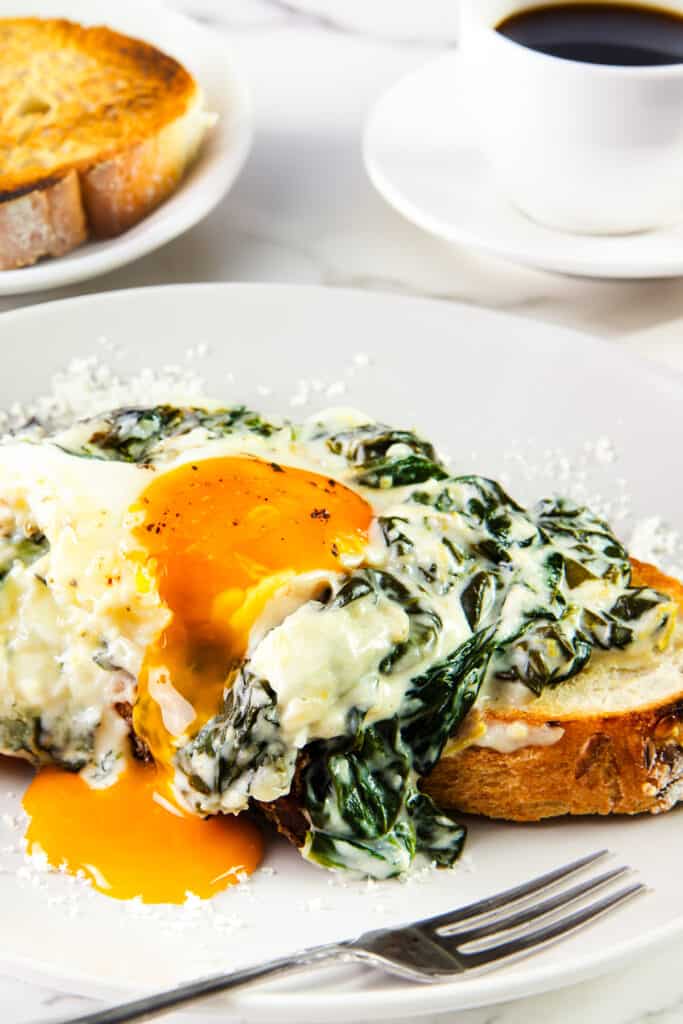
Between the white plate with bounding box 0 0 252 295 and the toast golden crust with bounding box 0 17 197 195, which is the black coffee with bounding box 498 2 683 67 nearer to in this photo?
the white plate with bounding box 0 0 252 295

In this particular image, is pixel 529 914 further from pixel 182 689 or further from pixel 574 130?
pixel 574 130

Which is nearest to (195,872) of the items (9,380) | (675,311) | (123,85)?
(9,380)

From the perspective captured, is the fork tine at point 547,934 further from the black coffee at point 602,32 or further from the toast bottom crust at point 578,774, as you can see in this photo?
the black coffee at point 602,32

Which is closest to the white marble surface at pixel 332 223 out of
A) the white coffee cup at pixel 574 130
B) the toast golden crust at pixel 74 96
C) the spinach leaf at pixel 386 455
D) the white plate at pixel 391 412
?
the white coffee cup at pixel 574 130

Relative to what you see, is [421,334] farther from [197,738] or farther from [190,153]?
[197,738]

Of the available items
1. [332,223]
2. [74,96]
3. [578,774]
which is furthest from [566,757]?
[74,96]
